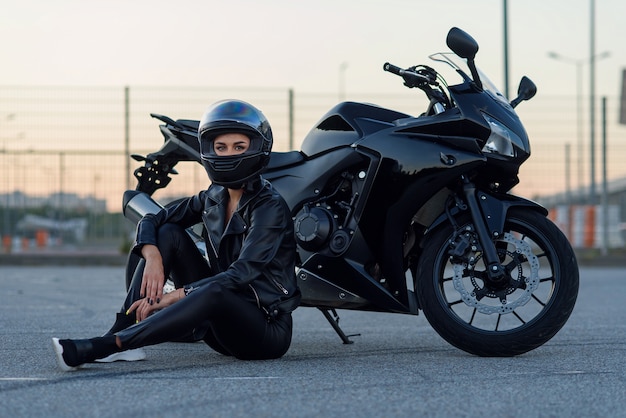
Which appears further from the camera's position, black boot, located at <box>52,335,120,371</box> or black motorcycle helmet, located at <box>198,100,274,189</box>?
black motorcycle helmet, located at <box>198,100,274,189</box>

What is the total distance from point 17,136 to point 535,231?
42.6ft

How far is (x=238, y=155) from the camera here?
5.16m

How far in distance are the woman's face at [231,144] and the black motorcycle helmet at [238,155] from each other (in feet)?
0.06

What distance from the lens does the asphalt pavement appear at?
3924 millimetres

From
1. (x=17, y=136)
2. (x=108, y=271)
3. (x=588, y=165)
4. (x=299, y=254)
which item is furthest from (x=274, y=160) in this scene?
(x=588, y=165)

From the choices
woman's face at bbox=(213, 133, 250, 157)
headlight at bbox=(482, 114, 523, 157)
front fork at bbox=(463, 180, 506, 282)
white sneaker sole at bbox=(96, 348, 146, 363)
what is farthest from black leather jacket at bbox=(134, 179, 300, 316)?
headlight at bbox=(482, 114, 523, 157)

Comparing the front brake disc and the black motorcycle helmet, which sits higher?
the black motorcycle helmet

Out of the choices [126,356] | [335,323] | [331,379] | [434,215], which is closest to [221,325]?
[126,356]

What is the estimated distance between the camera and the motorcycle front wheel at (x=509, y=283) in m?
5.38

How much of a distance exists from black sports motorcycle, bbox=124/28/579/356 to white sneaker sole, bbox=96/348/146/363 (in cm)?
92

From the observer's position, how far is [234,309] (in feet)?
16.3

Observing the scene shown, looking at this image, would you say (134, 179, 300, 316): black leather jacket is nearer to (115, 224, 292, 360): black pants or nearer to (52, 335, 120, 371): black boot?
(115, 224, 292, 360): black pants

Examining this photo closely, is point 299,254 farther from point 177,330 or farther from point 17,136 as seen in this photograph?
point 17,136

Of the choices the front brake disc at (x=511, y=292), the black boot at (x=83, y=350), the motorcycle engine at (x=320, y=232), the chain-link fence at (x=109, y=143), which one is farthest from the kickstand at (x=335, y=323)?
the chain-link fence at (x=109, y=143)
